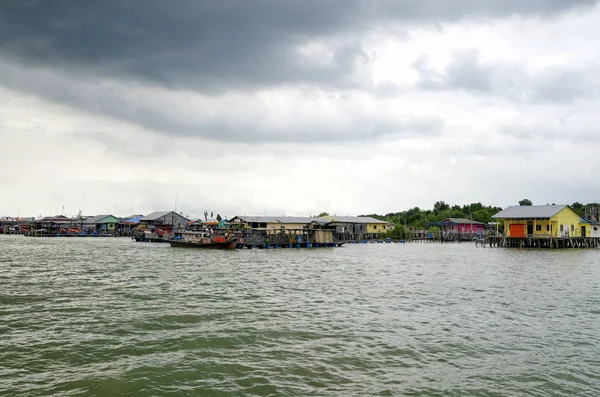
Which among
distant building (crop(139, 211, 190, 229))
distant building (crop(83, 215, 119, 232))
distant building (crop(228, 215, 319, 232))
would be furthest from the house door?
distant building (crop(83, 215, 119, 232))

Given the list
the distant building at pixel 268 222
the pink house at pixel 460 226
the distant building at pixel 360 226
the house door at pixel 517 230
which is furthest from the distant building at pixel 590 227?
the distant building at pixel 268 222

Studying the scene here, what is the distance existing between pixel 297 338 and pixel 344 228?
84.8m

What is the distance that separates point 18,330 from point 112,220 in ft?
411

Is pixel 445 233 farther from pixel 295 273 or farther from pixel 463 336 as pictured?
pixel 463 336

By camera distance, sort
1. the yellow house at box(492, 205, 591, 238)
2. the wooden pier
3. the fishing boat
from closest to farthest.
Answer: the fishing boat < the yellow house at box(492, 205, 591, 238) < the wooden pier

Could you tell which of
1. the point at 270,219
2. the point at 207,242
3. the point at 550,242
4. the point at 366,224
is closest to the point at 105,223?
the point at 270,219

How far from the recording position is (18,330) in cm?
1514

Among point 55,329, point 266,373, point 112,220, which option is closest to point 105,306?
point 55,329

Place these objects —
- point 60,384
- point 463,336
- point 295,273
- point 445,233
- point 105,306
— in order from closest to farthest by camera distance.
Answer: point 60,384 → point 463,336 → point 105,306 → point 295,273 → point 445,233

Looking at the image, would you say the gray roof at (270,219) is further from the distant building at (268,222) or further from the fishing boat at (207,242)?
the fishing boat at (207,242)

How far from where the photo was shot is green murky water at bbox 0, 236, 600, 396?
1055cm

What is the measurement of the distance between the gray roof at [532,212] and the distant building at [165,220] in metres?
82.1

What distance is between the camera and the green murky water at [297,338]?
1055 centimetres

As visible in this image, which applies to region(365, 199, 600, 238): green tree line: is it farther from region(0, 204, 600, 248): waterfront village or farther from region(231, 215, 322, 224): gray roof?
region(231, 215, 322, 224): gray roof
